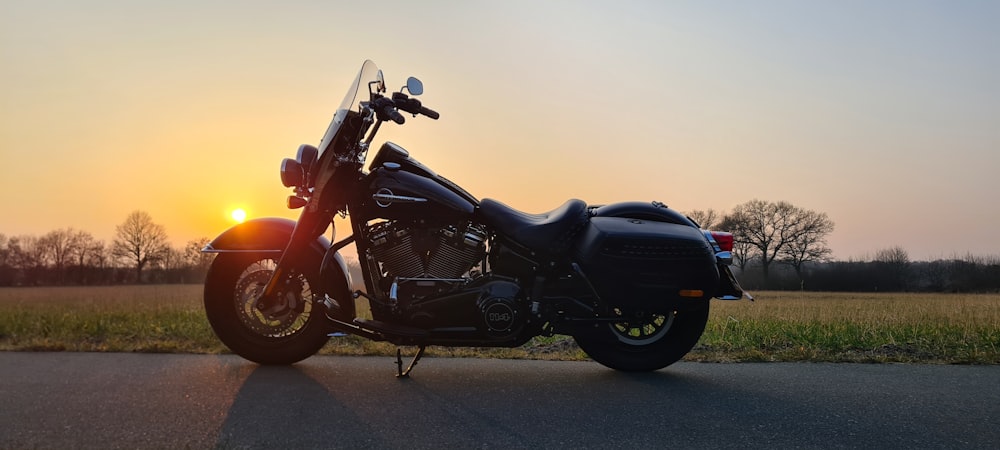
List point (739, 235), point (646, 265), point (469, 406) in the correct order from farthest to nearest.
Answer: point (739, 235), point (646, 265), point (469, 406)

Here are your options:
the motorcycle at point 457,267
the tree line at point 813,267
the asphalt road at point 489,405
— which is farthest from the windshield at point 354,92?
the tree line at point 813,267

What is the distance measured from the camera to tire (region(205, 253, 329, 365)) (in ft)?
15.9

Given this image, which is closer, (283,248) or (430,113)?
(430,113)

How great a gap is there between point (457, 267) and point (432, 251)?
0.20 meters

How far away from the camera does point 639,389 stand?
4.02 metres

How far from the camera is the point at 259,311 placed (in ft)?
16.0

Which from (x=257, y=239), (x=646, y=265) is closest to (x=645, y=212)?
(x=646, y=265)

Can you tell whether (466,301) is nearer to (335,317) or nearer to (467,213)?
(467,213)

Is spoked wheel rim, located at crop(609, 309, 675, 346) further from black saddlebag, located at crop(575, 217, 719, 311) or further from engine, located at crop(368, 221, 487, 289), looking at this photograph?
engine, located at crop(368, 221, 487, 289)

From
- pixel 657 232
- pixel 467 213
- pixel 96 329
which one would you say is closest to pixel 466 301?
pixel 467 213

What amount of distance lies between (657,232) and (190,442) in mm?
2969

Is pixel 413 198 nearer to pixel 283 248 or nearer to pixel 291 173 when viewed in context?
pixel 291 173

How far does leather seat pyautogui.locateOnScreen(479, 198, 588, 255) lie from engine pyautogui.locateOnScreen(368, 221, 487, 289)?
0.57 ft

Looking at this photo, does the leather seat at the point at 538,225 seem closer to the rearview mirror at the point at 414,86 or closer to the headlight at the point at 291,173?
the rearview mirror at the point at 414,86
